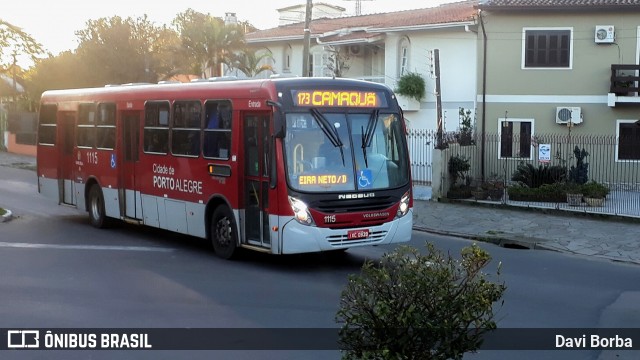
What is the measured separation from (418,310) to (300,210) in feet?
23.3

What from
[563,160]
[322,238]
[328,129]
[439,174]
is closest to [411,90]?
[439,174]

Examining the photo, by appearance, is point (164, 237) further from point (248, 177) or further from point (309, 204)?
point (309, 204)

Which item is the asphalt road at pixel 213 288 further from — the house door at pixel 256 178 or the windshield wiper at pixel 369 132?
the windshield wiper at pixel 369 132

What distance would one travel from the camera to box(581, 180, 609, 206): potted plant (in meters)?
20.4

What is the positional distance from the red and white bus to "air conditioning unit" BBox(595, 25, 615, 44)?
668 inches

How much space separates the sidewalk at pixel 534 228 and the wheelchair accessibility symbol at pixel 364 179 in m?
5.25

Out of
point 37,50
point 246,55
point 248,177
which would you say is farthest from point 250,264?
point 246,55

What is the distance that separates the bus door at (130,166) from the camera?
51.5ft

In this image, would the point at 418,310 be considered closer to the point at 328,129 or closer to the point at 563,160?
the point at 328,129

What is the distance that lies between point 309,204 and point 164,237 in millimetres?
5348

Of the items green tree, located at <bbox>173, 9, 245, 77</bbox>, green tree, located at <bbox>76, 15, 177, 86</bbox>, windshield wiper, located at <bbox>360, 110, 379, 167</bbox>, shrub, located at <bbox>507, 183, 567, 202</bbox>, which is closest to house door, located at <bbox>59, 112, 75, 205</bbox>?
windshield wiper, located at <bbox>360, 110, 379, 167</bbox>

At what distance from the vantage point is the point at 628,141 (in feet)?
85.1

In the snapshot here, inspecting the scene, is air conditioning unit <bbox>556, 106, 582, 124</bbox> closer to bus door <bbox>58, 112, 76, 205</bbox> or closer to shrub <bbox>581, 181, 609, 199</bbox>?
shrub <bbox>581, 181, 609, 199</bbox>

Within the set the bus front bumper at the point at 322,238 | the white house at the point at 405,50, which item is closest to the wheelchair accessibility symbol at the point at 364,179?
the bus front bumper at the point at 322,238
